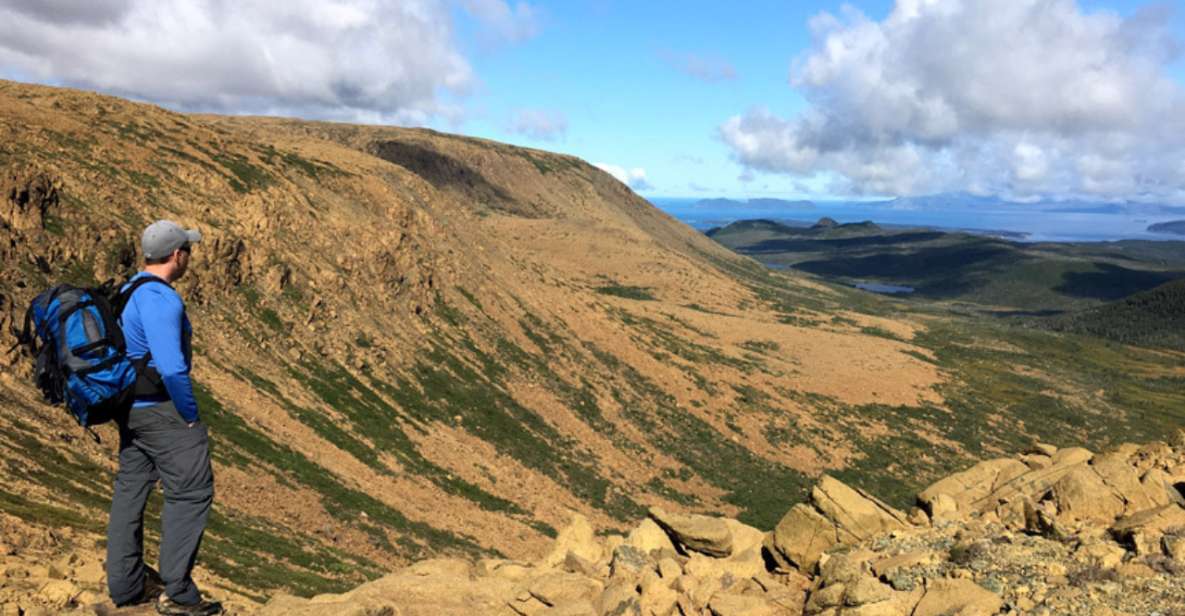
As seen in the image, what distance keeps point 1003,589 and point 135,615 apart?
46.9 feet

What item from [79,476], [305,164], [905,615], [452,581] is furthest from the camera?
[305,164]

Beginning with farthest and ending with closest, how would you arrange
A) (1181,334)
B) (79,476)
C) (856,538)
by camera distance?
(1181,334), (79,476), (856,538)

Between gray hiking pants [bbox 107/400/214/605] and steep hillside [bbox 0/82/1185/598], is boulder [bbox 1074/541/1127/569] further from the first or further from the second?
steep hillside [bbox 0/82/1185/598]

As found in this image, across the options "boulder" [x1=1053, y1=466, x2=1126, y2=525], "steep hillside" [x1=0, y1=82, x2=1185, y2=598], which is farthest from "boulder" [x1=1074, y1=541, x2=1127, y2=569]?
"steep hillside" [x1=0, y1=82, x2=1185, y2=598]

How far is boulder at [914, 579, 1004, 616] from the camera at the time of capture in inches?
456

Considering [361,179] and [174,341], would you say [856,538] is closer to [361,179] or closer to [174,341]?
[174,341]

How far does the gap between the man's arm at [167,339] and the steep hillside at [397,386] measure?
34.5 ft

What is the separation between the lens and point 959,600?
11867 millimetres

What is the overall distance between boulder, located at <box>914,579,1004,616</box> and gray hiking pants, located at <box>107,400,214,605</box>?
11675 millimetres

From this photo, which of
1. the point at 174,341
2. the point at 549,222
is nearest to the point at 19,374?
the point at 174,341

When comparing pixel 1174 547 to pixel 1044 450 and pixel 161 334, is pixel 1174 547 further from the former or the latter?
pixel 161 334

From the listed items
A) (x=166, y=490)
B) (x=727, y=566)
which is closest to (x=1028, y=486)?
(x=727, y=566)

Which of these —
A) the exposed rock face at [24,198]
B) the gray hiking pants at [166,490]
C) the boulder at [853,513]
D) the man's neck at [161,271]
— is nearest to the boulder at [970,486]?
the boulder at [853,513]

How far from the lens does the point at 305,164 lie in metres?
69.5
